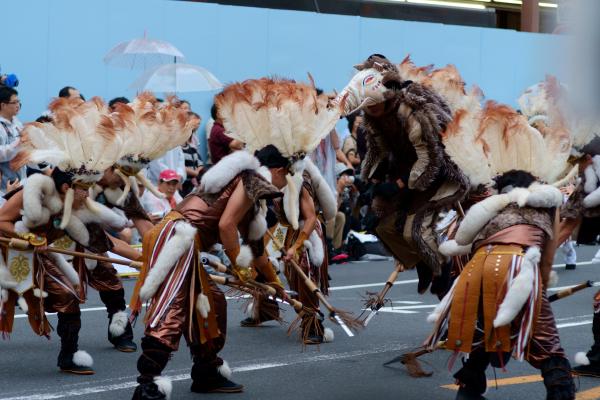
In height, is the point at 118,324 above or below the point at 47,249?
below

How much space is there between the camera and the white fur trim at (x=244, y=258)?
6.37 m

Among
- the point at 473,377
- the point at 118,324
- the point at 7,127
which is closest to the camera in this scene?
the point at 473,377

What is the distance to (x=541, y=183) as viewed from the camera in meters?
6.08

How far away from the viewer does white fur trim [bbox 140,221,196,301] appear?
604 centimetres

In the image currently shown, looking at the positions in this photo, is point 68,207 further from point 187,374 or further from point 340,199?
point 340,199

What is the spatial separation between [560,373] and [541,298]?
39 centimetres

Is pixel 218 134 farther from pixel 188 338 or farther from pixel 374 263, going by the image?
pixel 188 338

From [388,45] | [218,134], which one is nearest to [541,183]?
[218,134]

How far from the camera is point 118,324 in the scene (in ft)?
25.9

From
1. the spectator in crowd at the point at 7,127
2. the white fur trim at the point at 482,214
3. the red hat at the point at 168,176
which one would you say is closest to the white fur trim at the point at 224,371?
the white fur trim at the point at 482,214

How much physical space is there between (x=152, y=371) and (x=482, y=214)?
195 centimetres

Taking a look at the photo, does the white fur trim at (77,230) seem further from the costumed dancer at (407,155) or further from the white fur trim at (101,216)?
the costumed dancer at (407,155)

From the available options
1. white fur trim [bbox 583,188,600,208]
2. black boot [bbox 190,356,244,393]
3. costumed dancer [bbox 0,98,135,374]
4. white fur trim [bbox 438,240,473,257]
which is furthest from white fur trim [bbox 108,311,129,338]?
white fur trim [bbox 583,188,600,208]

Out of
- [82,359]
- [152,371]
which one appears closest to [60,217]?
[82,359]
